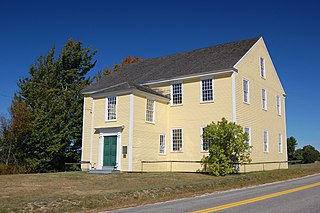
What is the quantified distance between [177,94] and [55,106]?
52.6ft

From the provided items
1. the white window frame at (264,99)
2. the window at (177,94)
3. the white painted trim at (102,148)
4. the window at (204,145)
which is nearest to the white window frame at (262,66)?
the white window frame at (264,99)

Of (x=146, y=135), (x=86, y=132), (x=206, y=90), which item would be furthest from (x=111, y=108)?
(x=206, y=90)

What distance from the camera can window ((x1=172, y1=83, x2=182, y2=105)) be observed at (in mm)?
26489

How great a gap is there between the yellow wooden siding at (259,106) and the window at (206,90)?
1934 millimetres

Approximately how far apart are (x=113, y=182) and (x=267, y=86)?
55.8 ft

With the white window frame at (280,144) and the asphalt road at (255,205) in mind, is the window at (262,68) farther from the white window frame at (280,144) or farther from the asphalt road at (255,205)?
the asphalt road at (255,205)

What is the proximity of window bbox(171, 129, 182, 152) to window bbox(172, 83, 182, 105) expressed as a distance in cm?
216

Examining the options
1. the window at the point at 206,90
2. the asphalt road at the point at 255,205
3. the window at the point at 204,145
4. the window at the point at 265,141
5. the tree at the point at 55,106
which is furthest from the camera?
the tree at the point at 55,106

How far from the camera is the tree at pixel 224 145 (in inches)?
841

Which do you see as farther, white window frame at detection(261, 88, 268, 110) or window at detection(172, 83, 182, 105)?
white window frame at detection(261, 88, 268, 110)

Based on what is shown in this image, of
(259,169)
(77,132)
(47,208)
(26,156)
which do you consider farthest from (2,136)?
(47,208)

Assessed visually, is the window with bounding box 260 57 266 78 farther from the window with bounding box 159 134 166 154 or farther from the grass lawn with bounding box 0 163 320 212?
the grass lawn with bounding box 0 163 320 212

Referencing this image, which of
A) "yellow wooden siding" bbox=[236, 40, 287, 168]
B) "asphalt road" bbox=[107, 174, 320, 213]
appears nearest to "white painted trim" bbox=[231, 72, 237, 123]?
"yellow wooden siding" bbox=[236, 40, 287, 168]

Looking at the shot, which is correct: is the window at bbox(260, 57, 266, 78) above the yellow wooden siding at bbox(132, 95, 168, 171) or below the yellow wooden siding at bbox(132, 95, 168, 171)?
above
